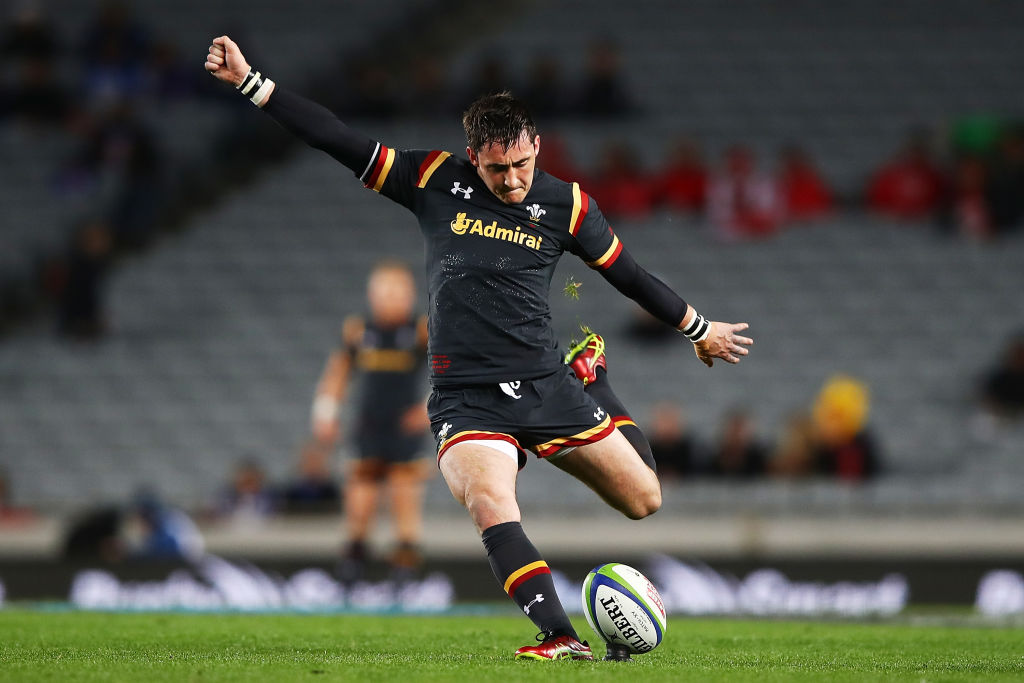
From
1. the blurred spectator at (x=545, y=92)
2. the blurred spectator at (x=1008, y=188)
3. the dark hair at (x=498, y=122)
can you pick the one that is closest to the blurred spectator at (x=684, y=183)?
the blurred spectator at (x=545, y=92)

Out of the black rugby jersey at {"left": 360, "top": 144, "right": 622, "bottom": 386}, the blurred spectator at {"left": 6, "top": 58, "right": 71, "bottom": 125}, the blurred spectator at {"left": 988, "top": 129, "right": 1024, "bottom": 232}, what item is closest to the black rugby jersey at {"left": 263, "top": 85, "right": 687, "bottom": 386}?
the black rugby jersey at {"left": 360, "top": 144, "right": 622, "bottom": 386}

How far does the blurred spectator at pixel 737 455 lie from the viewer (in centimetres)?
1284

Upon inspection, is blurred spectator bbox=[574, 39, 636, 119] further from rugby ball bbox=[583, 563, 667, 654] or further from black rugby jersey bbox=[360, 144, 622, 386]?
rugby ball bbox=[583, 563, 667, 654]

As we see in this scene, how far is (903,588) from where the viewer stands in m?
10.4

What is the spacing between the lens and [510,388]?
18.7 feet

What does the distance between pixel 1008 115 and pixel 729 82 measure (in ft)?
11.8

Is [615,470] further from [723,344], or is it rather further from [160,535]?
[160,535]

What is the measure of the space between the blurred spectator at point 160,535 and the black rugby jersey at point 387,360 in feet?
7.28

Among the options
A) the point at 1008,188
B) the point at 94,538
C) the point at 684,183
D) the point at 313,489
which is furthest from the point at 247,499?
the point at 1008,188

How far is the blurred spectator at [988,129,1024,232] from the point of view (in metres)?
15.6

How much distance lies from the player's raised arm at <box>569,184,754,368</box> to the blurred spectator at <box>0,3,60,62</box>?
46.8 feet

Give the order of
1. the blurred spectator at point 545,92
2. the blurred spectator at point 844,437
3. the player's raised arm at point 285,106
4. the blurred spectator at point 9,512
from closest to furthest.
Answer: the player's raised arm at point 285,106
the blurred spectator at point 844,437
the blurred spectator at point 9,512
the blurred spectator at point 545,92

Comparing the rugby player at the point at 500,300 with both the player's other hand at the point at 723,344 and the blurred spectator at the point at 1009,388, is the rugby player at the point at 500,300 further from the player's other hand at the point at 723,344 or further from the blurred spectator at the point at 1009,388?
the blurred spectator at the point at 1009,388

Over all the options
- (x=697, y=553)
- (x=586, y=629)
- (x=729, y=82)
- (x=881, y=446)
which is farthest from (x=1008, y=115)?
(x=586, y=629)
